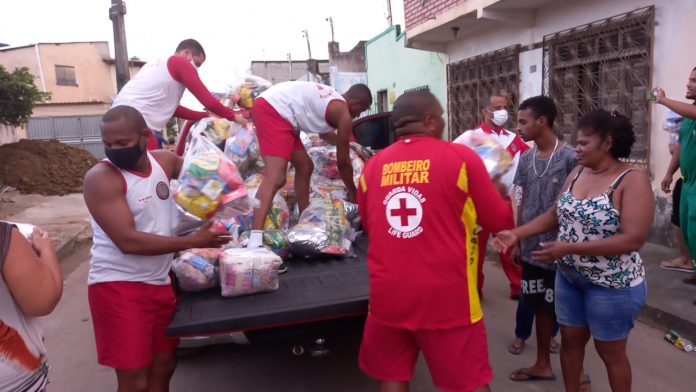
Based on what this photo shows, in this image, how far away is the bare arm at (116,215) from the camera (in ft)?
7.32

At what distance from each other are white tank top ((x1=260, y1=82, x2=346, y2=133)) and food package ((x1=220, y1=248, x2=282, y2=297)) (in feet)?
5.05

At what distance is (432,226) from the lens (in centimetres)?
198

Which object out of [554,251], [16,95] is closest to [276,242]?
[554,251]

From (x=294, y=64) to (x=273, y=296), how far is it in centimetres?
3363

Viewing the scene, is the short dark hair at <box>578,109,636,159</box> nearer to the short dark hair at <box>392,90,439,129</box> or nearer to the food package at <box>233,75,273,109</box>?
the short dark hair at <box>392,90,439,129</box>

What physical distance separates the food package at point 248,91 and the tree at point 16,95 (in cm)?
1222

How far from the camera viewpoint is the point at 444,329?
2.01 m

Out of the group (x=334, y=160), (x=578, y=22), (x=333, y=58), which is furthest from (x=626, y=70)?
(x=333, y=58)

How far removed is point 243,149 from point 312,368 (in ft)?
6.31

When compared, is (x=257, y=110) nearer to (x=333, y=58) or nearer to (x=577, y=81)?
(x=577, y=81)

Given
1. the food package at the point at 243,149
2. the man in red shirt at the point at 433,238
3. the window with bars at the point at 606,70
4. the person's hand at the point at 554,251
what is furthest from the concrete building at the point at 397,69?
the man in red shirt at the point at 433,238

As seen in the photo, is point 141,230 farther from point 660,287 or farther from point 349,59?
point 349,59

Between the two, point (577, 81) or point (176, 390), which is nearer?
point (176, 390)

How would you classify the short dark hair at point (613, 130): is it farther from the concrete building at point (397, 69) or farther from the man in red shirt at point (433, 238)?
the concrete building at point (397, 69)
